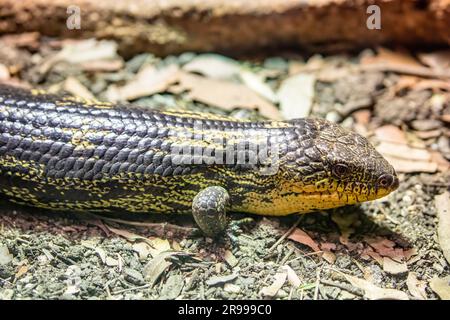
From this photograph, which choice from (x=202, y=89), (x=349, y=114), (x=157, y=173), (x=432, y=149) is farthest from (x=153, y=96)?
(x=432, y=149)

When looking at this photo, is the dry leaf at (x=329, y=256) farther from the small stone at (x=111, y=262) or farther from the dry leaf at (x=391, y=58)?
the dry leaf at (x=391, y=58)

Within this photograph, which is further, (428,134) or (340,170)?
(428,134)

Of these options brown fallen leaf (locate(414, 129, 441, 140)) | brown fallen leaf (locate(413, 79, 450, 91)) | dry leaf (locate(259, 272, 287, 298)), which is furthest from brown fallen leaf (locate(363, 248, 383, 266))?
brown fallen leaf (locate(413, 79, 450, 91))

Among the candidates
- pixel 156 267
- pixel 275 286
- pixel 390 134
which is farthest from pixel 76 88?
pixel 390 134

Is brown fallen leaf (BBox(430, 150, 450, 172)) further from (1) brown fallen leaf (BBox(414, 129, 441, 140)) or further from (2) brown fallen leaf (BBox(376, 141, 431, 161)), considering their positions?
(1) brown fallen leaf (BBox(414, 129, 441, 140))

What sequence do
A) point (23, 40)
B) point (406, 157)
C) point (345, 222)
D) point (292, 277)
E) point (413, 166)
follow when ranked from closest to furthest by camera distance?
1. point (292, 277)
2. point (345, 222)
3. point (413, 166)
4. point (406, 157)
5. point (23, 40)

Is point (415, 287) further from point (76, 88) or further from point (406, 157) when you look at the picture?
point (76, 88)
